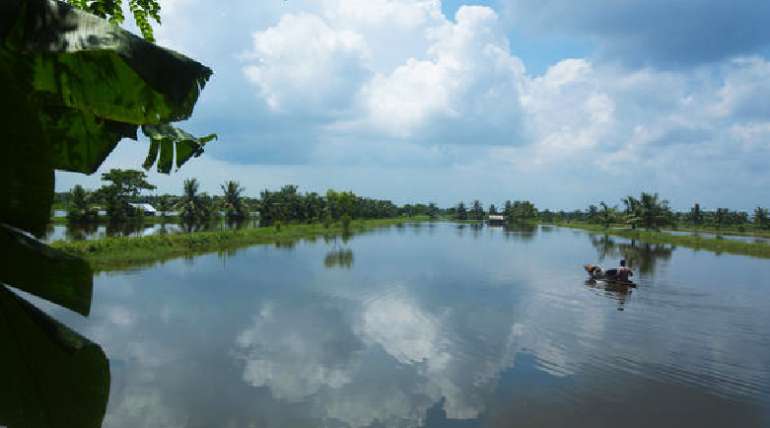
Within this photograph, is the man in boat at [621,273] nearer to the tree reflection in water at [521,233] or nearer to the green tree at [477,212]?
the tree reflection in water at [521,233]

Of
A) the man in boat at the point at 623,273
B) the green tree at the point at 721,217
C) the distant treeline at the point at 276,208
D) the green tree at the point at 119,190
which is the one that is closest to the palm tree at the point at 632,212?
the distant treeline at the point at 276,208

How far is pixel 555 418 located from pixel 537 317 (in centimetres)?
638

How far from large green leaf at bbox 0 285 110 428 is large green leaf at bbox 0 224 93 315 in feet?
0.20

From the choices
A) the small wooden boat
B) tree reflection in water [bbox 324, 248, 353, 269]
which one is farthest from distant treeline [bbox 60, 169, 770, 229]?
the small wooden boat

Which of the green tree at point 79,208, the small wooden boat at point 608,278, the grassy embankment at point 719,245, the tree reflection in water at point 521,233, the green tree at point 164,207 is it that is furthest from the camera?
the green tree at point 164,207

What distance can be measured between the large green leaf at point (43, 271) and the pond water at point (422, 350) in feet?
21.2

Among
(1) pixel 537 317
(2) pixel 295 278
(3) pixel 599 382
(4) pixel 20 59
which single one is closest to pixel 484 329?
(1) pixel 537 317

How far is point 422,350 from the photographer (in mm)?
10211

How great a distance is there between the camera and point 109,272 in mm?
17750

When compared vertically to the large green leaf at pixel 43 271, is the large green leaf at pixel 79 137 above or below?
above

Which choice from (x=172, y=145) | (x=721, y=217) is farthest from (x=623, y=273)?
(x=721, y=217)

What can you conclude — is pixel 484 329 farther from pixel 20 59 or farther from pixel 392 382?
pixel 20 59

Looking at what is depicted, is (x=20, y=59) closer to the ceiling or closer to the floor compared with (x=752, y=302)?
closer to the ceiling

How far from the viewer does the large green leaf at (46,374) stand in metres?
1.11
